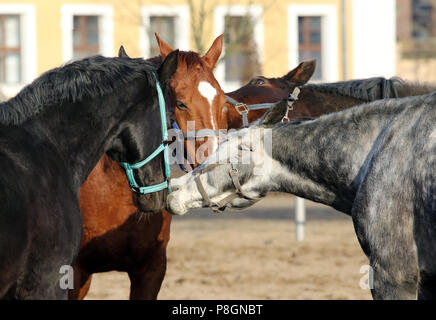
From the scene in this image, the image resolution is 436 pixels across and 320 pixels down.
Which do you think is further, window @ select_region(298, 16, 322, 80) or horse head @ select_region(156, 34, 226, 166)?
window @ select_region(298, 16, 322, 80)

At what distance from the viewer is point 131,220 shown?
16.7 ft

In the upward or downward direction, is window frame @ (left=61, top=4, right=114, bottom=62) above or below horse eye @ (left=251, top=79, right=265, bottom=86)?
above

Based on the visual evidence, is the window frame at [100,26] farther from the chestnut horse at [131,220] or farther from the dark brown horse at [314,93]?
the chestnut horse at [131,220]

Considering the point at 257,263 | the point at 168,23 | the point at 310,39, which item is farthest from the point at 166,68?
the point at 310,39

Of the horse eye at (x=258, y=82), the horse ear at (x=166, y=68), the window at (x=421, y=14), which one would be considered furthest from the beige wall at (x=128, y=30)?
the window at (x=421, y=14)

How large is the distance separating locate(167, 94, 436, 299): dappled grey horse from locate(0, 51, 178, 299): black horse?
1.16ft

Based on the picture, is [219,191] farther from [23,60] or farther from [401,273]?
[23,60]

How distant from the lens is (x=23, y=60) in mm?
22828

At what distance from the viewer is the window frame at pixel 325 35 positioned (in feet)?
76.6

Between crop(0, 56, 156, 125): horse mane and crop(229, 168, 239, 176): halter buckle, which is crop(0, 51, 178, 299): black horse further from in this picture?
crop(229, 168, 239, 176): halter buckle

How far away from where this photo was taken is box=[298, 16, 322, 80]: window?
2380 centimetres

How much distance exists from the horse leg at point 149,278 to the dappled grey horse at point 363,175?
1.22 metres

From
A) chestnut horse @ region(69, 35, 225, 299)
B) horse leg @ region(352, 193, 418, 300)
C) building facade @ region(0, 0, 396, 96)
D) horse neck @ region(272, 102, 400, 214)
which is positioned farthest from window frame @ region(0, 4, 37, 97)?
horse leg @ region(352, 193, 418, 300)
